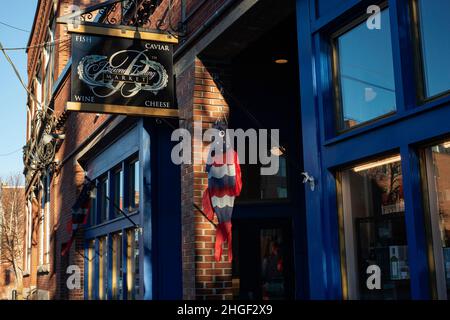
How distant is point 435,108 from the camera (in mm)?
4305

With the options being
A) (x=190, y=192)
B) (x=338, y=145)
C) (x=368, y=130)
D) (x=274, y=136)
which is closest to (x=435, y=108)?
(x=368, y=130)

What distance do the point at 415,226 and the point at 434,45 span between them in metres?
1.32

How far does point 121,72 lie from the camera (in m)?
7.79

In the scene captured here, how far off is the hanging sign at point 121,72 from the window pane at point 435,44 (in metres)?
3.95

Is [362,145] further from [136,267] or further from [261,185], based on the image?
[136,267]

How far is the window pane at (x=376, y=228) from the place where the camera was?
188 inches

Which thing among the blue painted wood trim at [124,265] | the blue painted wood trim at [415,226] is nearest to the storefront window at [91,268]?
the blue painted wood trim at [124,265]

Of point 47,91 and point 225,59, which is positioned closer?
point 225,59

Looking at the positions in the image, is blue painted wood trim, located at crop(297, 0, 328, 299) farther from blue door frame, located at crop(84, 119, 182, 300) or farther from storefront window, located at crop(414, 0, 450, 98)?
blue door frame, located at crop(84, 119, 182, 300)

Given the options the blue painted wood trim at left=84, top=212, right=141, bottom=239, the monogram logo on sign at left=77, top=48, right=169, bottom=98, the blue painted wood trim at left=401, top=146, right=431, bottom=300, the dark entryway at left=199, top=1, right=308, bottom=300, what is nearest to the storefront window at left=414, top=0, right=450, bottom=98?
the blue painted wood trim at left=401, top=146, right=431, bottom=300

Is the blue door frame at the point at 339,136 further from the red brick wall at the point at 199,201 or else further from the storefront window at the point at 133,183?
the storefront window at the point at 133,183

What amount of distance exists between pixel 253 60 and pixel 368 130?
4.08m

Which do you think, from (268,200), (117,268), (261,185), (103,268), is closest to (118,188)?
(117,268)
